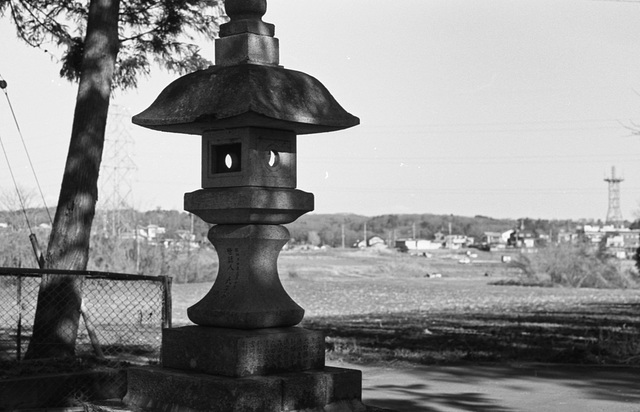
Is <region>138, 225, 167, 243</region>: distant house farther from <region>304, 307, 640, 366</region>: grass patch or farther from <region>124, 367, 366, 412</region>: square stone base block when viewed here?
<region>124, 367, 366, 412</region>: square stone base block

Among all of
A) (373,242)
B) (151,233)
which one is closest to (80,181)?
(151,233)

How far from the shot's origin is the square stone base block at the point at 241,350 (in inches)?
287

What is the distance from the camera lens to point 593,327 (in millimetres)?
20812

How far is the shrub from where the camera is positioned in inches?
1890

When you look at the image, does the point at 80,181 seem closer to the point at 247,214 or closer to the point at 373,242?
the point at 247,214

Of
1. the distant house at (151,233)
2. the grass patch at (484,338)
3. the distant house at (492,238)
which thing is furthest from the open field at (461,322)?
the distant house at (492,238)

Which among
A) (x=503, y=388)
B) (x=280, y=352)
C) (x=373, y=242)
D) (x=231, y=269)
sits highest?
(x=373, y=242)

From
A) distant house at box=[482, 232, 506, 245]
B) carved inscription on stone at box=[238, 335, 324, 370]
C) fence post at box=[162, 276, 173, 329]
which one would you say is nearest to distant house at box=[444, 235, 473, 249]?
distant house at box=[482, 232, 506, 245]

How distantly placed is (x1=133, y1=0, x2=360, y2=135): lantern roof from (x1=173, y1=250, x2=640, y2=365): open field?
746cm

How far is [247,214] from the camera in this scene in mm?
7594

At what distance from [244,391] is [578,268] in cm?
4356

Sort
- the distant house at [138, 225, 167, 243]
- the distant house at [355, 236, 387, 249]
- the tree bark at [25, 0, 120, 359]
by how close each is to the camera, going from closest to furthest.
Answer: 1. the tree bark at [25, 0, 120, 359]
2. the distant house at [138, 225, 167, 243]
3. the distant house at [355, 236, 387, 249]

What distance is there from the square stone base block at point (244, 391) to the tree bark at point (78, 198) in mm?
4326

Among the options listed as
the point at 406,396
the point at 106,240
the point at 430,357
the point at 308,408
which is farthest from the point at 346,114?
the point at 106,240
